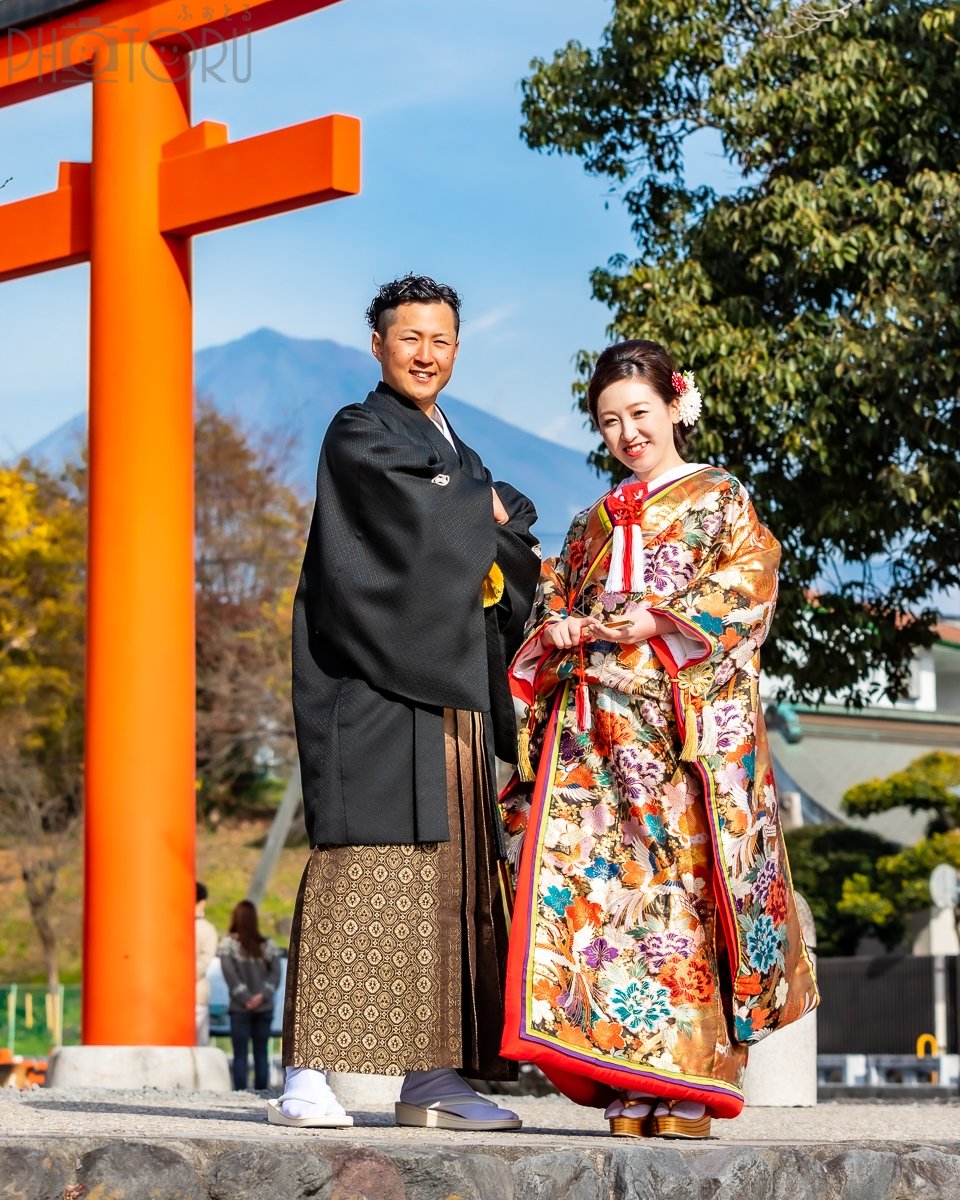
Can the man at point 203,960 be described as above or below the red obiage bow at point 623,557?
below

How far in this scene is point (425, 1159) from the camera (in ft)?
9.53

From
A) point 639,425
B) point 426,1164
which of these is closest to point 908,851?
point 639,425

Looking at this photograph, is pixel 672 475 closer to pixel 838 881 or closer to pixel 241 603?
pixel 838 881

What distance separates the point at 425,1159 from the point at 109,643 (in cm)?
506

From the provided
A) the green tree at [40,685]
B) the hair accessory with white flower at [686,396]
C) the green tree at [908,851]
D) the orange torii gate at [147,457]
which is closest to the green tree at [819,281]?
the orange torii gate at [147,457]

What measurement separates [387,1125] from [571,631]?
1.21 meters

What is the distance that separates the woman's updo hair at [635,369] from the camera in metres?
4.20

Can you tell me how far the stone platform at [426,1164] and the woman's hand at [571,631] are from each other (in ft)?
3.56

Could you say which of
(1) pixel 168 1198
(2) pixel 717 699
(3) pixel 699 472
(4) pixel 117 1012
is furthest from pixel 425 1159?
(4) pixel 117 1012

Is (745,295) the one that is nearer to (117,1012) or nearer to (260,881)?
(117,1012)

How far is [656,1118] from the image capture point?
381 centimetres

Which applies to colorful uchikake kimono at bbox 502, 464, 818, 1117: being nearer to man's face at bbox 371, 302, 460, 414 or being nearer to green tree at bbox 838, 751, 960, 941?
man's face at bbox 371, 302, 460, 414

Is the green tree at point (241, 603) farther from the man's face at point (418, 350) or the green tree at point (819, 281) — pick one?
the man's face at point (418, 350)

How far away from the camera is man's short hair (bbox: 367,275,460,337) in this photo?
4086 mm
